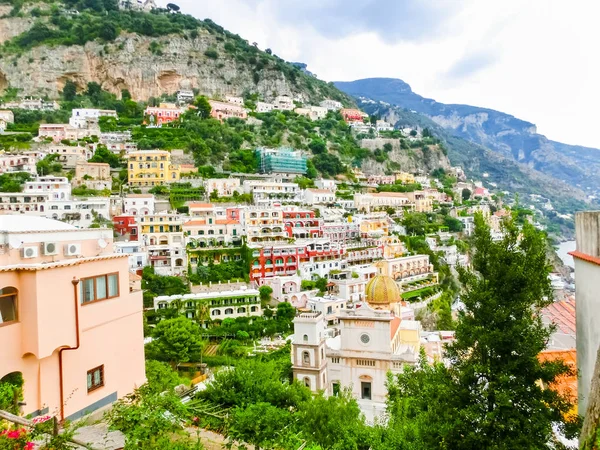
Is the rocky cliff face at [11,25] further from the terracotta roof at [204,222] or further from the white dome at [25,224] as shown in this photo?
the white dome at [25,224]

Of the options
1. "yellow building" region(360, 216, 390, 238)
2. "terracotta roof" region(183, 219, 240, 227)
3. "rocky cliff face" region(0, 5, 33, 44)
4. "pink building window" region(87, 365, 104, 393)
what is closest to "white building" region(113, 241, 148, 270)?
"terracotta roof" region(183, 219, 240, 227)

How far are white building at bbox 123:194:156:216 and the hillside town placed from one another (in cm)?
Result: 24

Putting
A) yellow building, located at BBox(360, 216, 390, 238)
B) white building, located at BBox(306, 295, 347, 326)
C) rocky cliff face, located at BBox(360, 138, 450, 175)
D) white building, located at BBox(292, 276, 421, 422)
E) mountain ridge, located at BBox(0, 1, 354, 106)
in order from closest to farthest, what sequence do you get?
white building, located at BBox(292, 276, 421, 422) < white building, located at BBox(306, 295, 347, 326) < yellow building, located at BBox(360, 216, 390, 238) < mountain ridge, located at BBox(0, 1, 354, 106) < rocky cliff face, located at BBox(360, 138, 450, 175)

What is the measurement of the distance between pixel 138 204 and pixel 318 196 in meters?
26.1

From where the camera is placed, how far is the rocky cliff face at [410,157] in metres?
109

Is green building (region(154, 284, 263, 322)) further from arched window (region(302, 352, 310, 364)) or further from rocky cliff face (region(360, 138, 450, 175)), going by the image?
rocky cliff face (region(360, 138, 450, 175))

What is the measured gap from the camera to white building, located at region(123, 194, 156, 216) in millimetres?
54719

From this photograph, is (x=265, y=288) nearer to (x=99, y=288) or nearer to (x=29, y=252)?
(x=99, y=288)

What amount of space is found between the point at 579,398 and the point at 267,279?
39.4 m

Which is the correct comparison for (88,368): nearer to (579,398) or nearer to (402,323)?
(579,398)

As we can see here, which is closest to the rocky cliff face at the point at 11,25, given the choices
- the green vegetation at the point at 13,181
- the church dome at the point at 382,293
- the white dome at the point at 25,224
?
the green vegetation at the point at 13,181

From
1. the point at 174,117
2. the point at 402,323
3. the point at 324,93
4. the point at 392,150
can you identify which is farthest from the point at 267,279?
the point at 324,93

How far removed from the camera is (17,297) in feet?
28.0

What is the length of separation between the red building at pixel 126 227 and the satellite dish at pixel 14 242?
1634 inches
